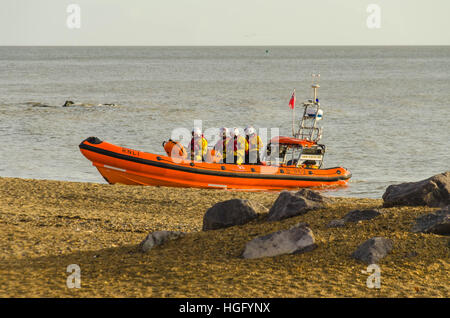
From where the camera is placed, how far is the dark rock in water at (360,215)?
29.0 feet

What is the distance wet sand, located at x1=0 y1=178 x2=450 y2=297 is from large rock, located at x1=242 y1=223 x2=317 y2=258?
11 cm

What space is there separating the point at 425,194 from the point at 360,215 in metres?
1.19

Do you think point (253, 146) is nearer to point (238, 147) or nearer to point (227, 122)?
point (238, 147)

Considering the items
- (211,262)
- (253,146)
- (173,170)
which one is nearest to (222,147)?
(253,146)

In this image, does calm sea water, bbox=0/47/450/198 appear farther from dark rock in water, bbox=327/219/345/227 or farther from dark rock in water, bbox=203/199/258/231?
dark rock in water, bbox=327/219/345/227

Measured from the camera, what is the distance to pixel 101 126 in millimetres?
33812

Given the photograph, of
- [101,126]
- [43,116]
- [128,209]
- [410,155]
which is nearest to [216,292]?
[128,209]

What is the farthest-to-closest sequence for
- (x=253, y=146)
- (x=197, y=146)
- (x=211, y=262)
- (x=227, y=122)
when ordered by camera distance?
(x=227, y=122) < (x=253, y=146) < (x=197, y=146) < (x=211, y=262)

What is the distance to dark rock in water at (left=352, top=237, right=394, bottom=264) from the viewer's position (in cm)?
761

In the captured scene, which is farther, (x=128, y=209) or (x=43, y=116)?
(x=43, y=116)

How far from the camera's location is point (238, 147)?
672 inches

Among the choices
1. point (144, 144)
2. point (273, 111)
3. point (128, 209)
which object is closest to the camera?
point (128, 209)

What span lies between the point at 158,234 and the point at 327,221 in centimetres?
233
